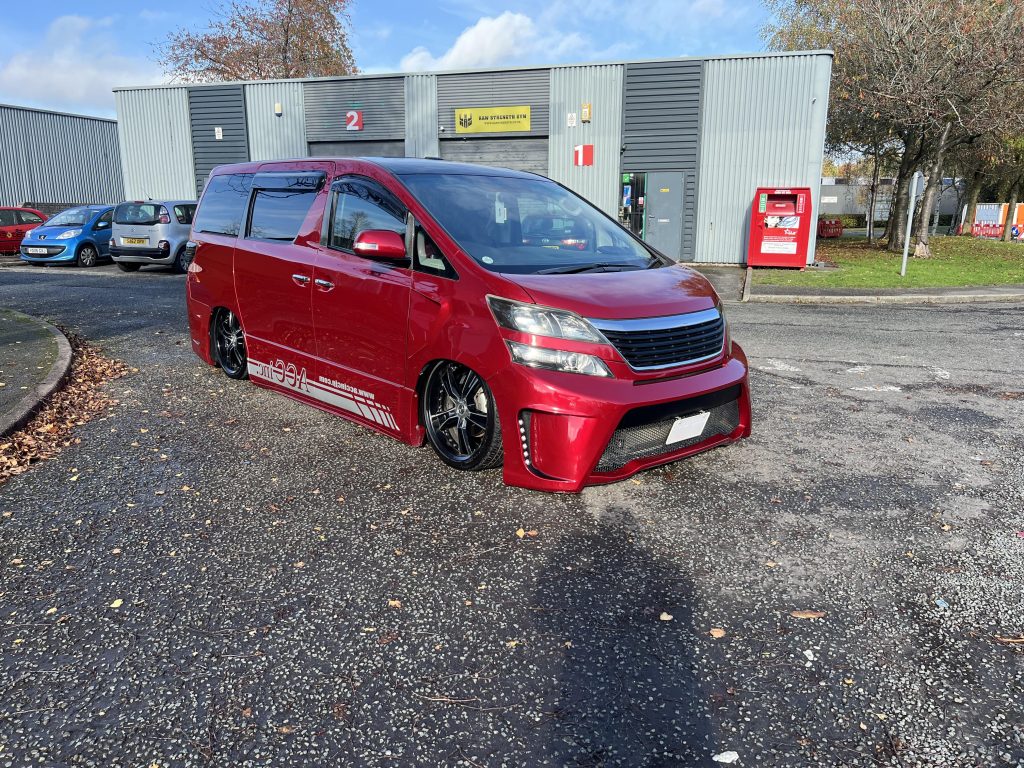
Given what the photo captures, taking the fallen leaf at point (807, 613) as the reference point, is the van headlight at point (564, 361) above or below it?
above

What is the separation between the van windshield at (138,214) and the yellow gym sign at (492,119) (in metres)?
8.42

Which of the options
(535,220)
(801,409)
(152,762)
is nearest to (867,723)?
(152,762)

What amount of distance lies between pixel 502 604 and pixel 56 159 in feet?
124

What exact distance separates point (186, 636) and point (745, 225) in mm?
18890

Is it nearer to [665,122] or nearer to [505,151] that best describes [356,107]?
[505,151]

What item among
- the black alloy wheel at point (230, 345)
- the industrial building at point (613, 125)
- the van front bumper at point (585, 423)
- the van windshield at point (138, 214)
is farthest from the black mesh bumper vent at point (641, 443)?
the industrial building at point (613, 125)

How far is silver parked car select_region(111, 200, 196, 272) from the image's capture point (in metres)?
16.2

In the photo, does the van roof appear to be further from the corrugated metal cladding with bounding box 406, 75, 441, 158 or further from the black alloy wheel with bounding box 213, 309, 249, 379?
the corrugated metal cladding with bounding box 406, 75, 441, 158

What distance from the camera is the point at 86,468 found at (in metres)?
4.35

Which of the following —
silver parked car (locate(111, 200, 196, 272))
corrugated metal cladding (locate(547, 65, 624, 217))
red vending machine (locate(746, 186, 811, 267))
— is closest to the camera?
silver parked car (locate(111, 200, 196, 272))

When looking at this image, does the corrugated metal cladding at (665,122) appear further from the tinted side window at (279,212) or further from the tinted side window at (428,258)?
the tinted side window at (428,258)

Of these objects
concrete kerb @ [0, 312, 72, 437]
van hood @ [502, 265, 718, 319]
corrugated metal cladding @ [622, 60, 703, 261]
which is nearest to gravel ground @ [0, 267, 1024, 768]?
concrete kerb @ [0, 312, 72, 437]

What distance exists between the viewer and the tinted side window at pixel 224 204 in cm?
582

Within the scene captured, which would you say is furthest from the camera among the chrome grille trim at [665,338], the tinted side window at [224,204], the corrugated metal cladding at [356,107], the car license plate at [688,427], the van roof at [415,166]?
the corrugated metal cladding at [356,107]
